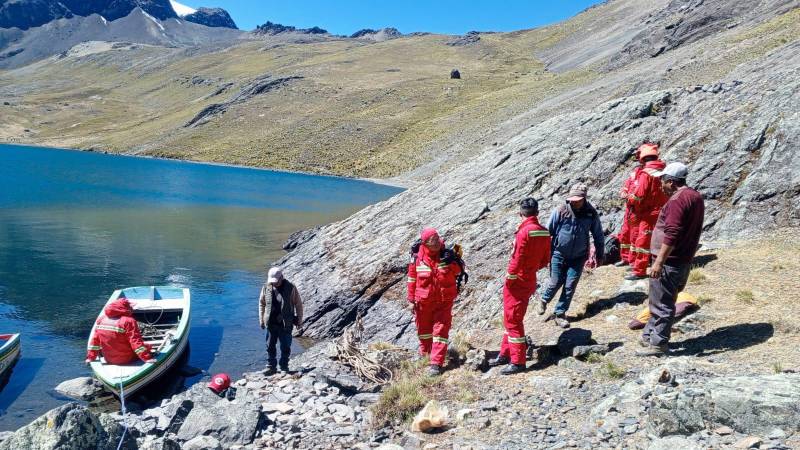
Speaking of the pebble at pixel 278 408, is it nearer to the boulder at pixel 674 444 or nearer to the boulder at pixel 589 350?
the boulder at pixel 589 350

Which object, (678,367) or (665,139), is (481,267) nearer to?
(665,139)

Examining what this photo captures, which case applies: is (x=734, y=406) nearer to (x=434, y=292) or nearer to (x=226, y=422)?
(x=434, y=292)

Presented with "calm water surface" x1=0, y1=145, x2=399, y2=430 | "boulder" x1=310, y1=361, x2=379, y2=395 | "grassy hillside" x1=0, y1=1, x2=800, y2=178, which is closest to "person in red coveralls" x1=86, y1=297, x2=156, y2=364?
"calm water surface" x1=0, y1=145, x2=399, y2=430

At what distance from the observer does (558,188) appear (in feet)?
61.3

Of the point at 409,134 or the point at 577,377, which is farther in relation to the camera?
the point at 409,134

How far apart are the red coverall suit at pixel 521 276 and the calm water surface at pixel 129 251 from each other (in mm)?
10213

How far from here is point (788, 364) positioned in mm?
7090

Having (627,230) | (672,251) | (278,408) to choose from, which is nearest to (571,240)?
(672,251)

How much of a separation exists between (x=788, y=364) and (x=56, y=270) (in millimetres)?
30107

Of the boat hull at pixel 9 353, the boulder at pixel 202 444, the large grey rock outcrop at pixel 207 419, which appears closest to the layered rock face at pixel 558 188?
the large grey rock outcrop at pixel 207 419

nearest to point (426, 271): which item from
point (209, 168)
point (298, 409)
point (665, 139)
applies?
point (298, 409)

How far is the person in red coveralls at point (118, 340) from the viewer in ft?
46.6

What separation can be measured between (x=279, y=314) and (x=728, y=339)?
9.36 m

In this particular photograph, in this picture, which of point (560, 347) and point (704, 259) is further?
point (704, 259)
